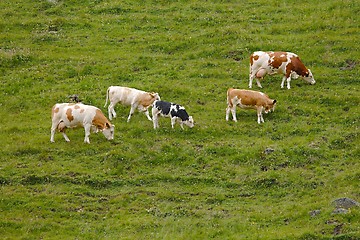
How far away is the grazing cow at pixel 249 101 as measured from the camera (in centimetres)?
3462

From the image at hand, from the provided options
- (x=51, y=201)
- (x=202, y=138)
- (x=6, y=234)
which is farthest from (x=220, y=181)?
(x=6, y=234)

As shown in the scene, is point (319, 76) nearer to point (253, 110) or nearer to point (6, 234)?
point (253, 110)

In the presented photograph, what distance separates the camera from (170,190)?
95.4ft

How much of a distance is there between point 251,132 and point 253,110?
10.1 feet

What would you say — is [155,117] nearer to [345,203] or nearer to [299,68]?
[299,68]

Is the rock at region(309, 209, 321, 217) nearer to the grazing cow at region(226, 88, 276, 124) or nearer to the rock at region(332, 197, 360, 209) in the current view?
the rock at region(332, 197, 360, 209)

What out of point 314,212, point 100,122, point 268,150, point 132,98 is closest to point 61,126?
point 100,122

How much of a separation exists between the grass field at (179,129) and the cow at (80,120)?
60 centimetres

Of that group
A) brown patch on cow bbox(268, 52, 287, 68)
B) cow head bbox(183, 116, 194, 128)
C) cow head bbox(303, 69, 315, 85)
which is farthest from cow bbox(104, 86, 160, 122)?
cow head bbox(303, 69, 315, 85)

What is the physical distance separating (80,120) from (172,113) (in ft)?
14.6

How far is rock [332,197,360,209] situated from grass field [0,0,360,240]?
0.43 meters

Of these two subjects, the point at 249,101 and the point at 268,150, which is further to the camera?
the point at 249,101

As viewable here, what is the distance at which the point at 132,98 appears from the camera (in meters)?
35.2

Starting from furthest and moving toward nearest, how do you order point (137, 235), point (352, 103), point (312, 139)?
1. point (352, 103)
2. point (312, 139)
3. point (137, 235)
